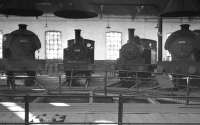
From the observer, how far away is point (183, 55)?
12.9m

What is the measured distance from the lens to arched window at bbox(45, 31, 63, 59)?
25.9 metres

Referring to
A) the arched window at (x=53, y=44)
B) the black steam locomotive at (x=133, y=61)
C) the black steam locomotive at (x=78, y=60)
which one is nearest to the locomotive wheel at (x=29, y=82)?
the black steam locomotive at (x=78, y=60)

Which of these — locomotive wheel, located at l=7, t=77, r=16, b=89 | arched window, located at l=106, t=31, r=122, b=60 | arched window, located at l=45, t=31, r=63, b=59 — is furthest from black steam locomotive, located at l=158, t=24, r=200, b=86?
arched window, located at l=45, t=31, r=63, b=59

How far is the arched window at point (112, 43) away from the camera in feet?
86.4

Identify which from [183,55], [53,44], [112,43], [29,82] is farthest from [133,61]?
[53,44]

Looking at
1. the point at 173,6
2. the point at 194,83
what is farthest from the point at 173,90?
the point at 173,6

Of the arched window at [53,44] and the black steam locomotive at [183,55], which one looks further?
the arched window at [53,44]

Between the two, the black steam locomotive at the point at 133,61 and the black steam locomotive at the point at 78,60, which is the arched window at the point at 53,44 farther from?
the black steam locomotive at the point at 133,61

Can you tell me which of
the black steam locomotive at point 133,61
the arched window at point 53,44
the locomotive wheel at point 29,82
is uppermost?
the arched window at point 53,44

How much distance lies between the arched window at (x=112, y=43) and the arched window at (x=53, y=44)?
3693 mm

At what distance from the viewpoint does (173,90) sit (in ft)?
36.7

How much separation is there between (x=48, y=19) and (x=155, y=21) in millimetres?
8118

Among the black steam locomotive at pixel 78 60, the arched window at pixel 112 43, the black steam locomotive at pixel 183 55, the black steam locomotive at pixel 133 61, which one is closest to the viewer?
the black steam locomotive at pixel 183 55

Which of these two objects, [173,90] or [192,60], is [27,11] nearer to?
[173,90]
